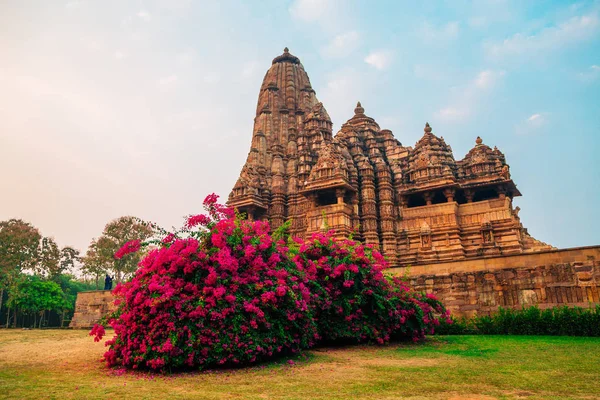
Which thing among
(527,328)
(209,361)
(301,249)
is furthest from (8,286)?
(527,328)

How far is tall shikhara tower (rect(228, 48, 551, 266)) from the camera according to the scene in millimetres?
24641

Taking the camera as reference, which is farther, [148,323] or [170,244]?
[170,244]

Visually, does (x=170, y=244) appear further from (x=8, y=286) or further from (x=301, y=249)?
(x=8, y=286)

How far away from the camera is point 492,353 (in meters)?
8.90

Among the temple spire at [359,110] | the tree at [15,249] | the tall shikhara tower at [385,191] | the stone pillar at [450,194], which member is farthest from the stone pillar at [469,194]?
the tree at [15,249]

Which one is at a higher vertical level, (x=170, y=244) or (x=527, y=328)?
(x=170, y=244)

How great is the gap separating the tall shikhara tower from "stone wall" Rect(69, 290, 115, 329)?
38.9 ft

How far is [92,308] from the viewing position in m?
22.4

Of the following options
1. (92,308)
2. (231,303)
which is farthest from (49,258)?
(231,303)

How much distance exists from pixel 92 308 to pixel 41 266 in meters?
18.2

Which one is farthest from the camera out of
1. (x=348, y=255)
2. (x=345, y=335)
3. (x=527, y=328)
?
(x=527, y=328)

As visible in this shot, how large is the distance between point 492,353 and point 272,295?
4.89 meters

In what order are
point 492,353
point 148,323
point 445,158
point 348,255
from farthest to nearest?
point 445,158 < point 348,255 < point 492,353 < point 148,323

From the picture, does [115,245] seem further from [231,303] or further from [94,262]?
[231,303]
